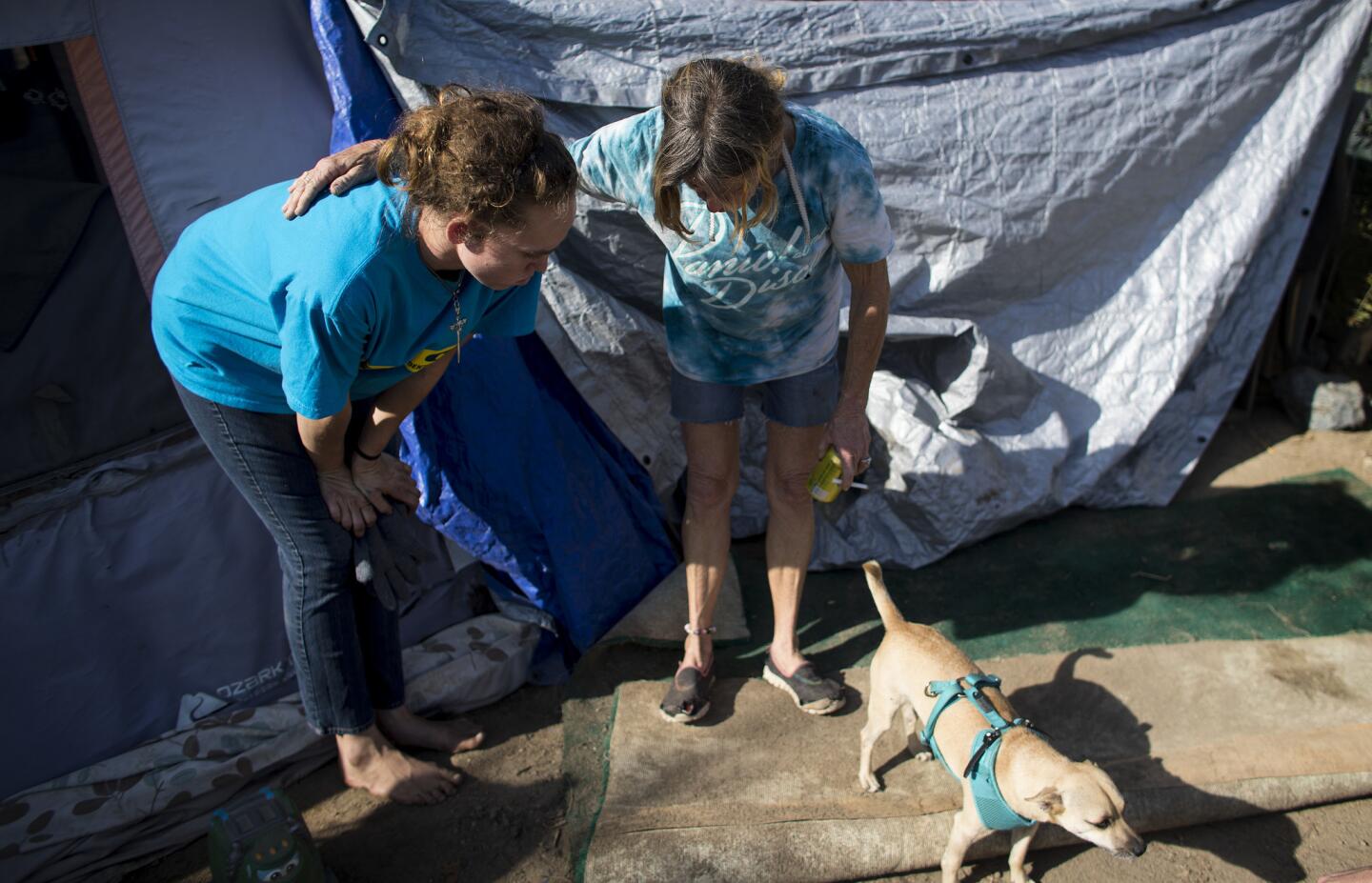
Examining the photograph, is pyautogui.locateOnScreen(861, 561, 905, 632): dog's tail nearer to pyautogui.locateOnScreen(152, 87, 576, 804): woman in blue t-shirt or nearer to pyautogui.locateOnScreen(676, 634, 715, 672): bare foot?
pyautogui.locateOnScreen(676, 634, 715, 672): bare foot

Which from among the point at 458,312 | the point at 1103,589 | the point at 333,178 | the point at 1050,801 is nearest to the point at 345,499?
the point at 458,312

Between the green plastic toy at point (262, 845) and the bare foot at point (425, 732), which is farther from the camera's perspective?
the bare foot at point (425, 732)

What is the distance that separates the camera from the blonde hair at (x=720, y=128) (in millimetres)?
1853

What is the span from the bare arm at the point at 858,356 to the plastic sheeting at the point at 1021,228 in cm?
86

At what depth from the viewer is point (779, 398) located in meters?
2.53

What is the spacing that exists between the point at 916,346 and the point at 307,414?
228 centimetres

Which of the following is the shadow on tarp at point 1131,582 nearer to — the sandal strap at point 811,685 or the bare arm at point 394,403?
the sandal strap at point 811,685

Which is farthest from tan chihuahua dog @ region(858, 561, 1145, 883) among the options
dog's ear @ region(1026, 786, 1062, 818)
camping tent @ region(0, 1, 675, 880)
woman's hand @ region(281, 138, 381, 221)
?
woman's hand @ region(281, 138, 381, 221)

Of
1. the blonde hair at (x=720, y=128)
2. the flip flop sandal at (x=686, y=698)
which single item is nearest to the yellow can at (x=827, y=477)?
the flip flop sandal at (x=686, y=698)

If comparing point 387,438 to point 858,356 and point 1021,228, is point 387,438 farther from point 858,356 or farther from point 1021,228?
point 1021,228

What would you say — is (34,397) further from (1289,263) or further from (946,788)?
(1289,263)

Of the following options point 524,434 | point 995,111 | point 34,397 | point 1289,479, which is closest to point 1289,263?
point 1289,479

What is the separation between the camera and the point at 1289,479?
365cm

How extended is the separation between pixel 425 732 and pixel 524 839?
0.43 meters
